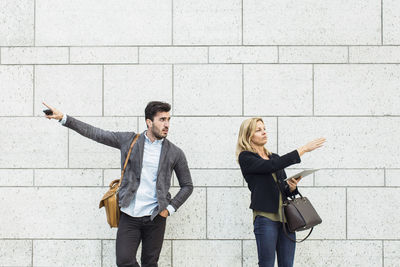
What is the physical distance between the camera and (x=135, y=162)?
490 centimetres

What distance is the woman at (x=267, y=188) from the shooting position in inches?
182

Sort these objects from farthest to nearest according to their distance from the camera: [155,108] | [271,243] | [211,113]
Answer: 1. [211,113]
2. [155,108]
3. [271,243]

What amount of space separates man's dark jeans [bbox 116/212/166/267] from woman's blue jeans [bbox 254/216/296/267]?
1.05 m

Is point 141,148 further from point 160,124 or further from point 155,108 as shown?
point 155,108

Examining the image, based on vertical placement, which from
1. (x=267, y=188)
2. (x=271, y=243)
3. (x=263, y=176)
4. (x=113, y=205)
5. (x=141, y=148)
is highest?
(x=141, y=148)

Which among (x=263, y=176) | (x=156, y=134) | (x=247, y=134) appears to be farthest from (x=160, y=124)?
(x=263, y=176)

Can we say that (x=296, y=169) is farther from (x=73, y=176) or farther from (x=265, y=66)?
(x=73, y=176)

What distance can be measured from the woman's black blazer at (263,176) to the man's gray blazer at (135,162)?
0.76m

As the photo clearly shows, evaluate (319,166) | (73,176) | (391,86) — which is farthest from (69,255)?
(391,86)

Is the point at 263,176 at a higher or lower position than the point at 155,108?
lower

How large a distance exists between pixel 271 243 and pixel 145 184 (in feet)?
4.73

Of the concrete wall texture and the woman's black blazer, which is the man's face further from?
the concrete wall texture

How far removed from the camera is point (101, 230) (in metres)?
6.04

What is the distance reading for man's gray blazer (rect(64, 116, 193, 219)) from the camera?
4836 mm
